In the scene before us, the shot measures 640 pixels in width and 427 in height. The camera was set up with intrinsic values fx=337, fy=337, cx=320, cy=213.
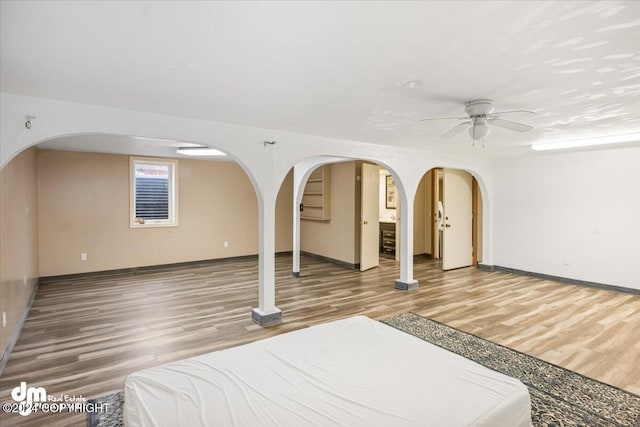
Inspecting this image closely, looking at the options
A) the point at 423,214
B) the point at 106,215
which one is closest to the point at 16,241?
the point at 106,215

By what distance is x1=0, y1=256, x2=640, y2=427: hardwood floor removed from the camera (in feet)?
9.61

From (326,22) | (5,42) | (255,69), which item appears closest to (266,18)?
(326,22)

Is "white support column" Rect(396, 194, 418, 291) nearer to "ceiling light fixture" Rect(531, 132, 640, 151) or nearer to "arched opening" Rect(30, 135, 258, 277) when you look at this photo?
"ceiling light fixture" Rect(531, 132, 640, 151)

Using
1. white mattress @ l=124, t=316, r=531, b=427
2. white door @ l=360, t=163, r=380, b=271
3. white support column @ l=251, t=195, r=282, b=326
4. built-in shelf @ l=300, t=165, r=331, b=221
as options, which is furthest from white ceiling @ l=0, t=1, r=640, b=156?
built-in shelf @ l=300, t=165, r=331, b=221

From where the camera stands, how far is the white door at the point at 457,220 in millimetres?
6871

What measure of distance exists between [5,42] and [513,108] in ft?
12.5

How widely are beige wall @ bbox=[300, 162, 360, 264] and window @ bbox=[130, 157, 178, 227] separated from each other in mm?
3299

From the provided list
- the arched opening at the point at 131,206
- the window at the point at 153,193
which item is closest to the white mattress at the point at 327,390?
the arched opening at the point at 131,206

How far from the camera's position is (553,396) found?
2.49m

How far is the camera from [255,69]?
2.25 metres

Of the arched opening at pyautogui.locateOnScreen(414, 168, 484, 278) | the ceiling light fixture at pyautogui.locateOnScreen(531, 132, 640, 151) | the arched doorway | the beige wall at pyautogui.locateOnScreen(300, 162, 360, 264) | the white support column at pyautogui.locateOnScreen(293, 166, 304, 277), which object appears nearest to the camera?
the ceiling light fixture at pyautogui.locateOnScreen(531, 132, 640, 151)

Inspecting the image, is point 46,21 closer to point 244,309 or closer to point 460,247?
point 244,309

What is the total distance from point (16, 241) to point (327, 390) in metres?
3.94

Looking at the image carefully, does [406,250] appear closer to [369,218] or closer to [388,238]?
[369,218]
